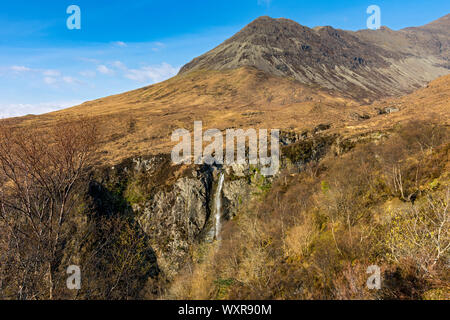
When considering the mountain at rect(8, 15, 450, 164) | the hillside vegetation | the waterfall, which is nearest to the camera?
the hillside vegetation

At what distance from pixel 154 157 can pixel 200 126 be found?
31.3 metres

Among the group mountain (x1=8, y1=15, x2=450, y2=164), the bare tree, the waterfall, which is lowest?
the waterfall

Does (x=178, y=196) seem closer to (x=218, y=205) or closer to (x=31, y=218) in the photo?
(x=218, y=205)

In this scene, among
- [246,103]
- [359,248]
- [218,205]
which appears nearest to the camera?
[359,248]

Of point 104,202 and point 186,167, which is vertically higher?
point 186,167

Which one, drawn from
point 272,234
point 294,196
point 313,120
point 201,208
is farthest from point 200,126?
point 272,234

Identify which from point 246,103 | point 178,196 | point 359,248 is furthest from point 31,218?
point 246,103

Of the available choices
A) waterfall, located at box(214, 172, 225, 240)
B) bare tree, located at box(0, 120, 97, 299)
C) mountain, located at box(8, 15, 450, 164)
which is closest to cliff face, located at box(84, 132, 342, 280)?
waterfall, located at box(214, 172, 225, 240)

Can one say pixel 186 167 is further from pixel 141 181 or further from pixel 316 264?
pixel 316 264

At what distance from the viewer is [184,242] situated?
115 feet

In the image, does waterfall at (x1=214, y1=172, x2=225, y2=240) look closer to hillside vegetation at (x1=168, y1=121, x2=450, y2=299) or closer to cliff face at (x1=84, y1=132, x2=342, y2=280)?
cliff face at (x1=84, y1=132, x2=342, y2=280)

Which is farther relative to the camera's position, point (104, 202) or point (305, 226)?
point (104, 202)

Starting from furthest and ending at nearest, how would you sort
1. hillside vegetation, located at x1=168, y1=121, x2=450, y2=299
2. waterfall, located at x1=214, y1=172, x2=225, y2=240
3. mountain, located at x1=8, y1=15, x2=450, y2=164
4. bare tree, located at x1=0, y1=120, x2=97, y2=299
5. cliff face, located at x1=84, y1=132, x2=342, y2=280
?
mountain, located at x1=8, y1=15, x2=450, y2=164 → waterfall, located at x1=214, y1=172, x2=225, y2=240 → cliff face, located at x1=84, y1=132, x2=342, y2=280 → bare tree, located at x1=0, y1=120, x2=97, y2=299 → hillside vegetation, located at x1=168, y1=121, x2=450, y2=299

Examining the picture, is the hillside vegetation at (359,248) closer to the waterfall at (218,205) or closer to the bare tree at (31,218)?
the bare tree at (31,218)
